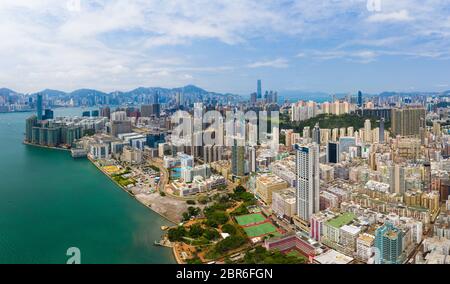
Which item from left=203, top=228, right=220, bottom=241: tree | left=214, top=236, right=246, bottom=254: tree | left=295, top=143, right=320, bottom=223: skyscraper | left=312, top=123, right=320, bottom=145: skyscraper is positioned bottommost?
left=203, top=228, right=220, bottom=241: tree

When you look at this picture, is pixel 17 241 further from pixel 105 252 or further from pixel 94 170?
pixel 94 170

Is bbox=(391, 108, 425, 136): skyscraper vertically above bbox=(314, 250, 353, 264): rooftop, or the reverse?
bbox=(391, 108, 425, 136): skyscraper

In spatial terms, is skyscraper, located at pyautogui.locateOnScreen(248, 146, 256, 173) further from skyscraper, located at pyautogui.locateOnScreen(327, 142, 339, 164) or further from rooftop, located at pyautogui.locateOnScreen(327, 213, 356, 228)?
rooftop, located at pyautogui.locateOnScreen(327, 213, 356, 228)

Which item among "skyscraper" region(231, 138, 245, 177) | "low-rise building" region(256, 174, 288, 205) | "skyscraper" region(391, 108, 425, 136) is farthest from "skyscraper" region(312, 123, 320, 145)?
"low-rise building" region(256, 174, 288, 205)

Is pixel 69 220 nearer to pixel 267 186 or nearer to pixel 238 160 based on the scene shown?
pixel 267 186

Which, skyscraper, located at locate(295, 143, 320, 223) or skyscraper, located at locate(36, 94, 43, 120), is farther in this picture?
skyscraper, located at locate(36, 94, 43, 120)
